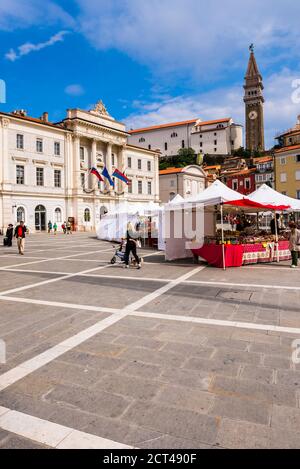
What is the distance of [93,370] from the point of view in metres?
3.64

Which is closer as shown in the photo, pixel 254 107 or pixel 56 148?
pixel 56 148

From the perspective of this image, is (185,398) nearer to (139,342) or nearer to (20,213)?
(139,342)

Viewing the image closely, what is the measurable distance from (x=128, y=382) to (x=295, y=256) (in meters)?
9.37

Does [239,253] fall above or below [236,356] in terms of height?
above

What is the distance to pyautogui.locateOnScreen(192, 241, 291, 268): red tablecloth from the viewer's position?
37.5ft

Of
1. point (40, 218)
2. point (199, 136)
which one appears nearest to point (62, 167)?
point (40, 218)

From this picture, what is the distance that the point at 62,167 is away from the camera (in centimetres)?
4356

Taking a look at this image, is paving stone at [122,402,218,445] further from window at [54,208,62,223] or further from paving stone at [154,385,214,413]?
window at [54,208,62,223]

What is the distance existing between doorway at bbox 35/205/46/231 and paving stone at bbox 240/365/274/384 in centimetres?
3937

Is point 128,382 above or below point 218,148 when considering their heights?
below

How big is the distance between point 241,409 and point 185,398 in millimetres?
513
